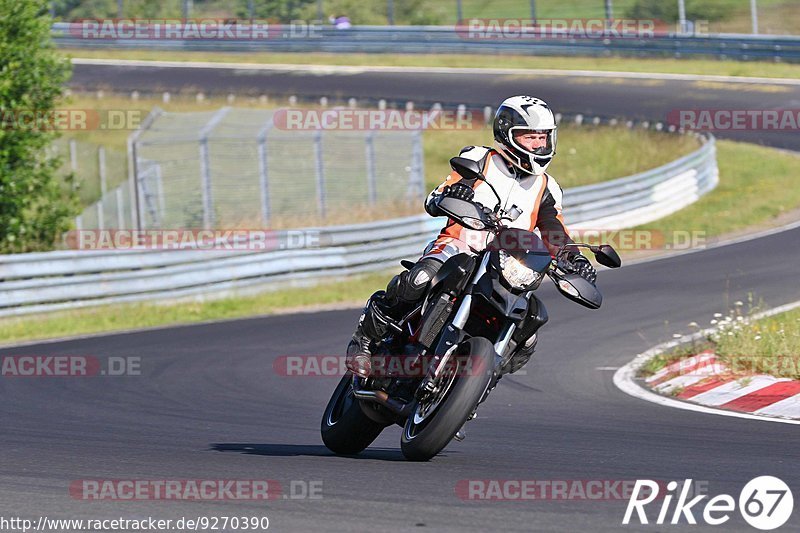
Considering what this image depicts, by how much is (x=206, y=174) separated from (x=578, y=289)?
16.0 m

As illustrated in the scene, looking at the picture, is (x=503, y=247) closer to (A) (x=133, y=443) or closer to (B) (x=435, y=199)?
(B) (x=435, y=199)

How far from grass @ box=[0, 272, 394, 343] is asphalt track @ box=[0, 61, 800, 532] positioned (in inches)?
52.5

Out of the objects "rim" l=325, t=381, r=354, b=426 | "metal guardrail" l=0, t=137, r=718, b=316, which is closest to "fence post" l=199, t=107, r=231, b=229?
"metal guardrail" l=0, t=137, r=718, b=316

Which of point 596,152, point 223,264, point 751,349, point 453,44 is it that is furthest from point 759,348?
point 453,44

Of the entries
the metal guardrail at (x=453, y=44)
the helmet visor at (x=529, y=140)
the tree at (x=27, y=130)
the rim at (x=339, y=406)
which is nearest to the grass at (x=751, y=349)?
the rim at (x=339, y=406)

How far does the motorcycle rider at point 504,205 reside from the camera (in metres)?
7.24

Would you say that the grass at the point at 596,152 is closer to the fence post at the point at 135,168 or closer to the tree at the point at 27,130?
the fence post at the point at 135,168

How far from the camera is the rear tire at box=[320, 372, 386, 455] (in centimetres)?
783

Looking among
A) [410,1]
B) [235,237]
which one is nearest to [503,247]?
[235,237]

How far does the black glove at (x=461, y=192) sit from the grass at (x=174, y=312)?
11.0 meters

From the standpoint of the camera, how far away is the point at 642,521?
5.32m

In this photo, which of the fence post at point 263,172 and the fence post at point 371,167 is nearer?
the fence post at point 263,172

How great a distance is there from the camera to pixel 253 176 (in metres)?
23.3

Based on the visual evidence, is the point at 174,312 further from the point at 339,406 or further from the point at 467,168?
the point at 467,168
